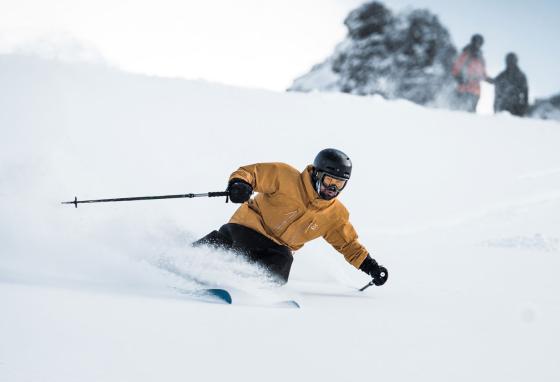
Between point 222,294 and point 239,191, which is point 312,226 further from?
point 222,294

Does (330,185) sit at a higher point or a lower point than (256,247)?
higher

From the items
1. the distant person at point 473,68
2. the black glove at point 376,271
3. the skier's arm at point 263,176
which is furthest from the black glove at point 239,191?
the distant person at point 473,68

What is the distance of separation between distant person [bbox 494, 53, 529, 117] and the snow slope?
2.01 m

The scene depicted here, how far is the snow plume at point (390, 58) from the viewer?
32562mm

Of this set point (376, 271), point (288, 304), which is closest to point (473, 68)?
point (376, 271)

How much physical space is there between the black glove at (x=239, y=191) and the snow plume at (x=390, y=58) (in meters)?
29.7

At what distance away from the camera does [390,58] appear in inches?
1331

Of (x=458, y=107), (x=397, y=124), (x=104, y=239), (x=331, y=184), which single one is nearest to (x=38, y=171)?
(x=104, y=239)

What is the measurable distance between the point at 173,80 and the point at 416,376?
39.0ft

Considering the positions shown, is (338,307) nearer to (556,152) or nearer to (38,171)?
(38,171)

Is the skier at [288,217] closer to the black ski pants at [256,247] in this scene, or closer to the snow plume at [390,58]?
the black ski pants at [256,247]

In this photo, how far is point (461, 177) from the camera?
10.6 meters

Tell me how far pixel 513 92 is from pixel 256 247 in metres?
13.8

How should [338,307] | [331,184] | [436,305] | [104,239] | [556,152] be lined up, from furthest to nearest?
[556,152]
[104,239]
[331,184]
[436,305]
[338,307]
